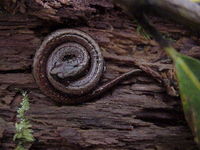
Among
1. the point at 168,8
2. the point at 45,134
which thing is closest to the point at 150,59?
the point at 45,134

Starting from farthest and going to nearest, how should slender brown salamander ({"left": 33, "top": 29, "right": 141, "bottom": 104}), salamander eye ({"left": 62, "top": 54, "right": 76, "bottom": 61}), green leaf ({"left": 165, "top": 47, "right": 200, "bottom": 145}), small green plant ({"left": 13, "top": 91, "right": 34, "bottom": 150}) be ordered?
1. salamander eye ({"left": 62, "top": 54, "right": 76, "bottom": 61})
2. slender brown salamander ({"left": 33, "top": 29, "right": 141, "bottom": 104})
3. small green plant ({"left": 13, "top": 91, "right": 34, "bottom": 150})
4. green leaf ({"left": 165, "top": 47, "right": 200, "bottom": 145})

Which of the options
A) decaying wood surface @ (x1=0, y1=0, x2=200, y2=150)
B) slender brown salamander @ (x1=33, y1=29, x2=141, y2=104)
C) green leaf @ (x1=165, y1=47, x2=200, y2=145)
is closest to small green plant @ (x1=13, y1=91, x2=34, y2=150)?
decaying wood surface @ (x1=0, y1=0, x2=200, y2=150)

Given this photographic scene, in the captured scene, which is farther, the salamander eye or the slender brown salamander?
the salamander eye

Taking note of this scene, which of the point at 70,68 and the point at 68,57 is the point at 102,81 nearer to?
the point at 70,68

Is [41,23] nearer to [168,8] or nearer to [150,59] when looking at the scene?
[150,59]

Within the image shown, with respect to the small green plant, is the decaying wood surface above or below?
above

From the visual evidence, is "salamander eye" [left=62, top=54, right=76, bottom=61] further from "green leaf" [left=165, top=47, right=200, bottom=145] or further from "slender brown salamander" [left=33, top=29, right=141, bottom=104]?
"green leaf" [left=165, top=47, right=200, bottom=145]

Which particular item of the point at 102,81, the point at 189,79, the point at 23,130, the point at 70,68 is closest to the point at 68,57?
the point at 70,68
